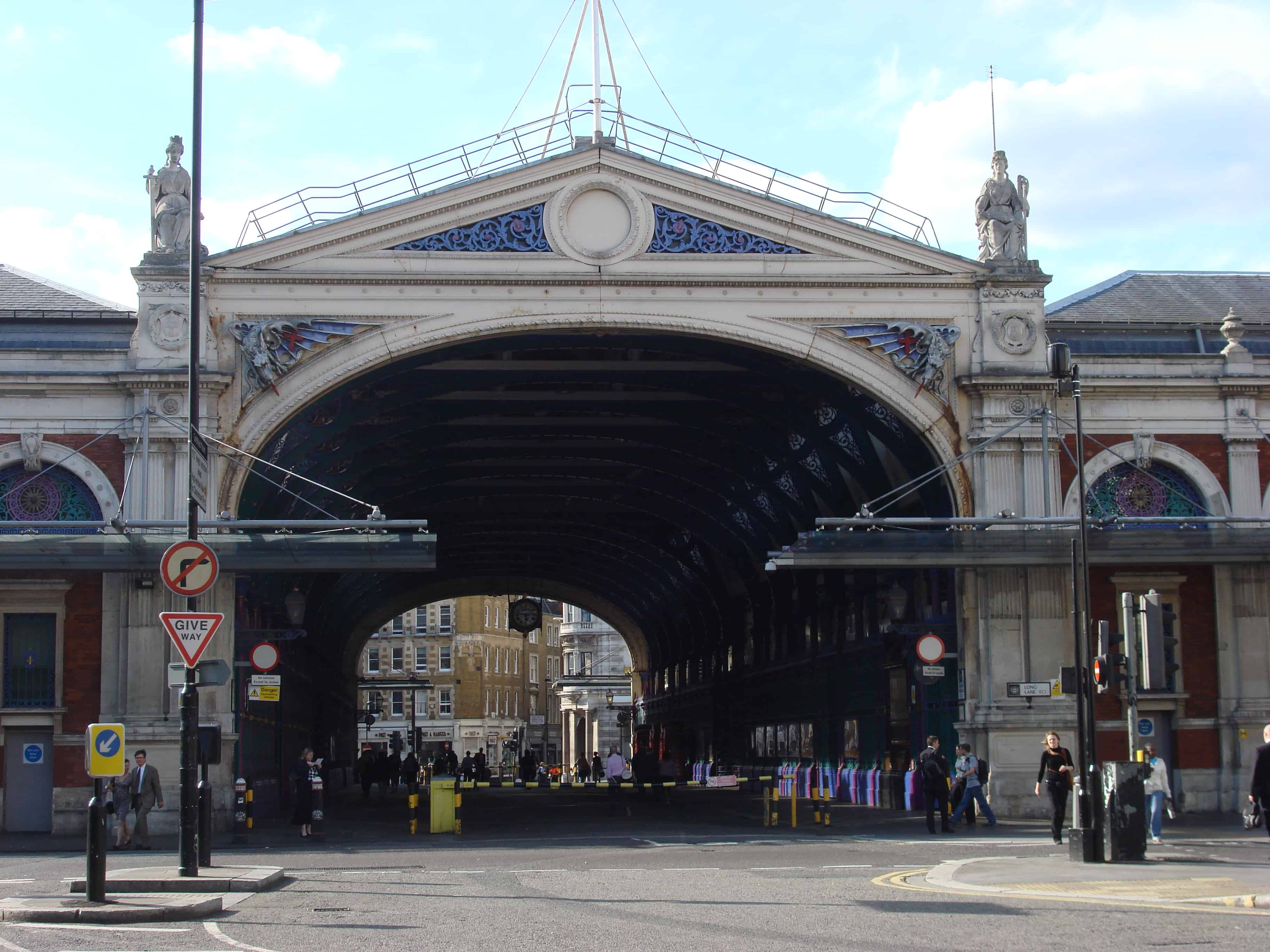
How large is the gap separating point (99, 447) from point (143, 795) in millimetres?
7410

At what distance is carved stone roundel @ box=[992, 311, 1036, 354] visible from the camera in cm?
3086

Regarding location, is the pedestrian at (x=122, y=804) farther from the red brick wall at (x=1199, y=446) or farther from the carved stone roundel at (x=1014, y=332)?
the red brick wall at (x=1199, y=446)

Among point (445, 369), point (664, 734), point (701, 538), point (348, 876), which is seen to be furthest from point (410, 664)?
point (348, 876)

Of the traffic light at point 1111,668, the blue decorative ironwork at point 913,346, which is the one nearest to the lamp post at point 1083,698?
the traffic light at point 1111,668

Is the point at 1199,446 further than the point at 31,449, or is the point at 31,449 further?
the point at 1199,446

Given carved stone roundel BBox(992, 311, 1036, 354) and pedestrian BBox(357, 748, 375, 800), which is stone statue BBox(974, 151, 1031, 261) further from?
pedestrian BBox(357, 748, 375, 800)

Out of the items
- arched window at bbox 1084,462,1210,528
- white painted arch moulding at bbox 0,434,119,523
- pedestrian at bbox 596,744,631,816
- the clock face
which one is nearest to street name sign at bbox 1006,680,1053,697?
arched window at bbox 1084,462,1210,528

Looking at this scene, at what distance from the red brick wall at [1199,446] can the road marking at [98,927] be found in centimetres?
2144

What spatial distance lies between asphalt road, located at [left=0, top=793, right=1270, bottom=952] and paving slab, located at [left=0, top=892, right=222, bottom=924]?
31 centimetres

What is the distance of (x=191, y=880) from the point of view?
1683 cm

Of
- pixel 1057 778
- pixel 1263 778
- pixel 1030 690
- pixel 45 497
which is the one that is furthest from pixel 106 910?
pixel 1030 690

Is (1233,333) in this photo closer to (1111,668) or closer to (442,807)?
(1111,668)

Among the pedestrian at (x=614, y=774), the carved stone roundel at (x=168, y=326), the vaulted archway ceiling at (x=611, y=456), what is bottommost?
the pedestrian at (x=614, y=774)

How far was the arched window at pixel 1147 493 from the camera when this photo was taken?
3122cm
